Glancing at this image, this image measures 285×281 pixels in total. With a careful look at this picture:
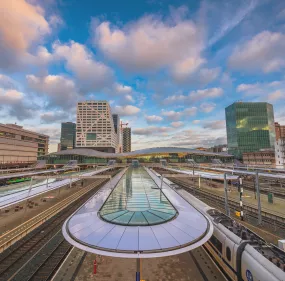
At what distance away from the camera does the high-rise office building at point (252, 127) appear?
9912 cm

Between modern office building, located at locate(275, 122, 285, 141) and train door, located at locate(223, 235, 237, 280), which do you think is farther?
→ modern office building, located at locate(275, 122, 285, 141)

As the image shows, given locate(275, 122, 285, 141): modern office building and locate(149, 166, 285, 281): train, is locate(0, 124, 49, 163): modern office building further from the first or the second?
locate(275, 122, 285, 141): modern office building

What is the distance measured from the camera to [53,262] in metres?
12.5

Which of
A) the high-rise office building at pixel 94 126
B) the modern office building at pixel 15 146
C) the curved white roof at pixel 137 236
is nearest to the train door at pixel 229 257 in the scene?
the curved white roof at pixel 137 236

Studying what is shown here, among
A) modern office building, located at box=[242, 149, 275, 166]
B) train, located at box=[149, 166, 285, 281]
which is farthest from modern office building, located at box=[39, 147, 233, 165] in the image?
train, located at box=[149, 166, 285, 281]

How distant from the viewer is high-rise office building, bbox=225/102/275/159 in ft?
325

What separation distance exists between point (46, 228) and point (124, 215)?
43.3ft

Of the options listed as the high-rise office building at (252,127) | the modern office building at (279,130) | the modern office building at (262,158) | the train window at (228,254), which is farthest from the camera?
the modern office building at (279,130)

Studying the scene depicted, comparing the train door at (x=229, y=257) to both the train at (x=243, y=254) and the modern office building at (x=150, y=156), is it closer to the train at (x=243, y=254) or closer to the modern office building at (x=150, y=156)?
the train at (x=243, y=254)

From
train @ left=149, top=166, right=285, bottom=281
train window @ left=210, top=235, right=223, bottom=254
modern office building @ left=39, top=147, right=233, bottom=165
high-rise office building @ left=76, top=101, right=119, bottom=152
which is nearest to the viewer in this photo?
train @ left=149, top=166, right=285, bottom=281

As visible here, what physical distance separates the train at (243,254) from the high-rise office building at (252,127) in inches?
4058

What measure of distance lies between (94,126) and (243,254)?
15420 centimetres

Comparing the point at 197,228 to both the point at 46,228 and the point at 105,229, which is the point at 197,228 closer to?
the point at 105,229

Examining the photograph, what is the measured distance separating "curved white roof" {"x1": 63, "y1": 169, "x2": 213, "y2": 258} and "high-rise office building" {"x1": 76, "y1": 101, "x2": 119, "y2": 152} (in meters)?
144
